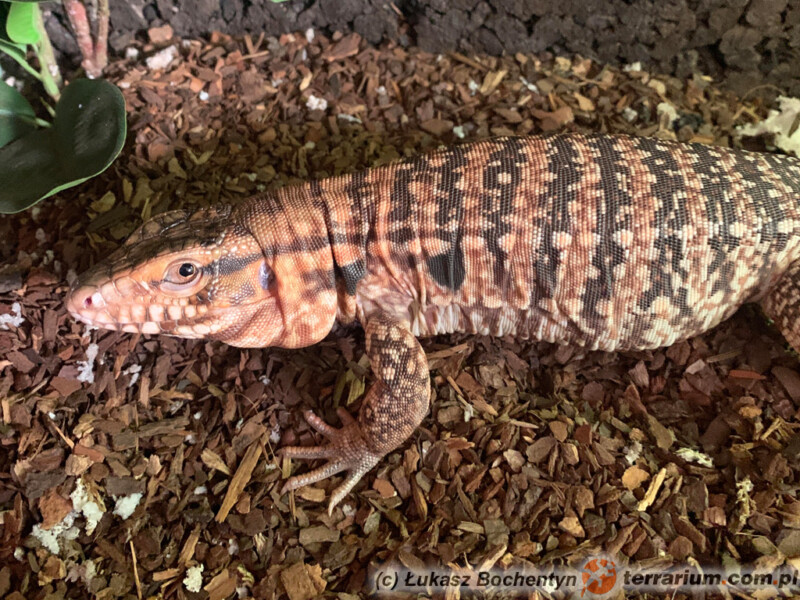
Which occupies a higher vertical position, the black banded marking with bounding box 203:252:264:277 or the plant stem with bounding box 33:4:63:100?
the plant stem with bounding box 33:4:63:100

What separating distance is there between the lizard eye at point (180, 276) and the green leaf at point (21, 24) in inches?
69.5

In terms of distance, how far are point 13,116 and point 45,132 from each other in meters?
0.24

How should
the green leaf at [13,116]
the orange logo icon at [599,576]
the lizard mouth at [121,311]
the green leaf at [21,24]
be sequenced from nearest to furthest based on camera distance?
the orange logo icon at [599,576] < the lizard mouth at [121,311] < the green leaf at [21,24] < the green leaf at [13,116]

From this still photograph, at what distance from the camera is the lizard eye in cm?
277

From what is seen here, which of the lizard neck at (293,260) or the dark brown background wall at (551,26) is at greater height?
the dark brown background wall at (551,26)

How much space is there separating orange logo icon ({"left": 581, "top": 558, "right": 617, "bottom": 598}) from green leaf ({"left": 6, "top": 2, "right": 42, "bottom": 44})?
4096 millimetres

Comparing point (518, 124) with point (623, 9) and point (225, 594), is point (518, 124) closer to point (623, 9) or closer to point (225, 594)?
point (623, 9)

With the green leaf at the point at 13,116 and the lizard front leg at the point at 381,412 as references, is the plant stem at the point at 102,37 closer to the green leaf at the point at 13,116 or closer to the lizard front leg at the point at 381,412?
the green leaf at the point at 13,116

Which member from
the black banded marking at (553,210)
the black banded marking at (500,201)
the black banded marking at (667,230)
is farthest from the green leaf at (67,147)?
the black banded marking at (667,230)

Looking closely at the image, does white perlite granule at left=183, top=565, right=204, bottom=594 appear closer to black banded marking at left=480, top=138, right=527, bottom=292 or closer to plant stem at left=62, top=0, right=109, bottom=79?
black banded marking at left=480, top=138, right=527, bottom=292

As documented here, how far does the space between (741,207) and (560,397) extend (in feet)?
4.46

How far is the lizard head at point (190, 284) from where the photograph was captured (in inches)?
109

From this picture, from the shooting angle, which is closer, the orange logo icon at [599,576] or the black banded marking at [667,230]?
the orange logo icon at [599,576]

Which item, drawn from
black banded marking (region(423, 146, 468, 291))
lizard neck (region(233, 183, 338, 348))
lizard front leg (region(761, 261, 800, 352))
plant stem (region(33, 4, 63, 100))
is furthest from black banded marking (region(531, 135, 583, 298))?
plant stem (region(33, 4, 63, 100))
